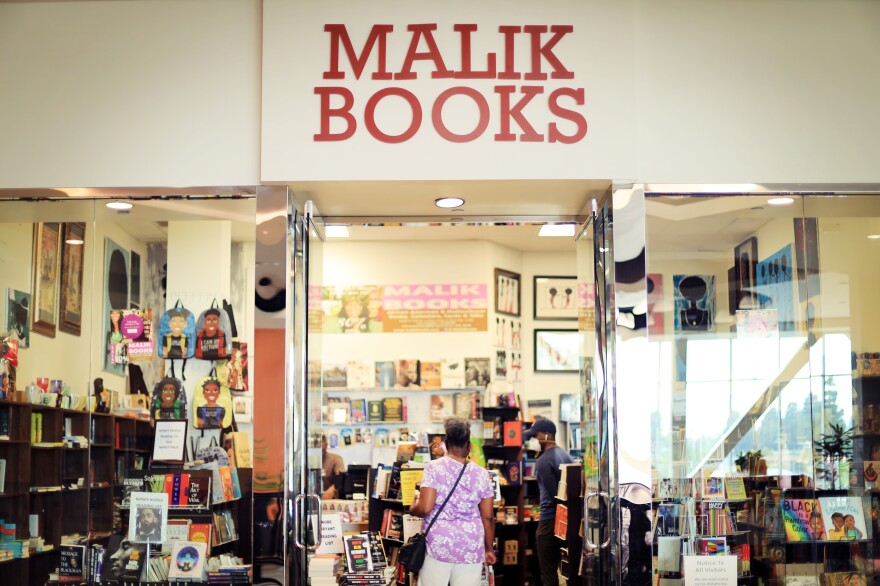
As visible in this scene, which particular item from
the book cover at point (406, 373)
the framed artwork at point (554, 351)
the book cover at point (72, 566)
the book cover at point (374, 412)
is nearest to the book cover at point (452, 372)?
the book cover at point (406, 373)

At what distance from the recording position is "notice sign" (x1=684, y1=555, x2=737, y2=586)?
15.7 feet

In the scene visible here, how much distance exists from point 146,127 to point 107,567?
7.36ft

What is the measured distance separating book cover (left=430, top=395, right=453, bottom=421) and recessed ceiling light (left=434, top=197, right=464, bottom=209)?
230 inches

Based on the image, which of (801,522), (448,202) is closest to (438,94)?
(448,202)

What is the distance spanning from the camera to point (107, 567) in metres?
4.85

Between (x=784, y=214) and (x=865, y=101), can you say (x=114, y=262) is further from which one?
(x=865, y=101)

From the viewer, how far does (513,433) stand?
10.4 m

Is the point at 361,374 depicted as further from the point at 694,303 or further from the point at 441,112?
the point at 441,112

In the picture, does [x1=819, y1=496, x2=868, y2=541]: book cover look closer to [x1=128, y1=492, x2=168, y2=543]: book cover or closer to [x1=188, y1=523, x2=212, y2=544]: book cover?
[x1=188, y1=523, x2=212, y2=544]: book cover

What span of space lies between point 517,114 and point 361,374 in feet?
22.0

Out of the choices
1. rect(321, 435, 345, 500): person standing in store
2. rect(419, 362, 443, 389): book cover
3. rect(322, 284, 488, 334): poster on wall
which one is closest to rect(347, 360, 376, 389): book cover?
rect(322, 284, 488, 334): poster on wall

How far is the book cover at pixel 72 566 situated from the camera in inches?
191

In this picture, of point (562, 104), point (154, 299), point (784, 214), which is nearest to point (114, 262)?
point (154, 299)

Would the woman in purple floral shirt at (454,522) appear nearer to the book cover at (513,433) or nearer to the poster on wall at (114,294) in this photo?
the poster on wall at (114,294)
